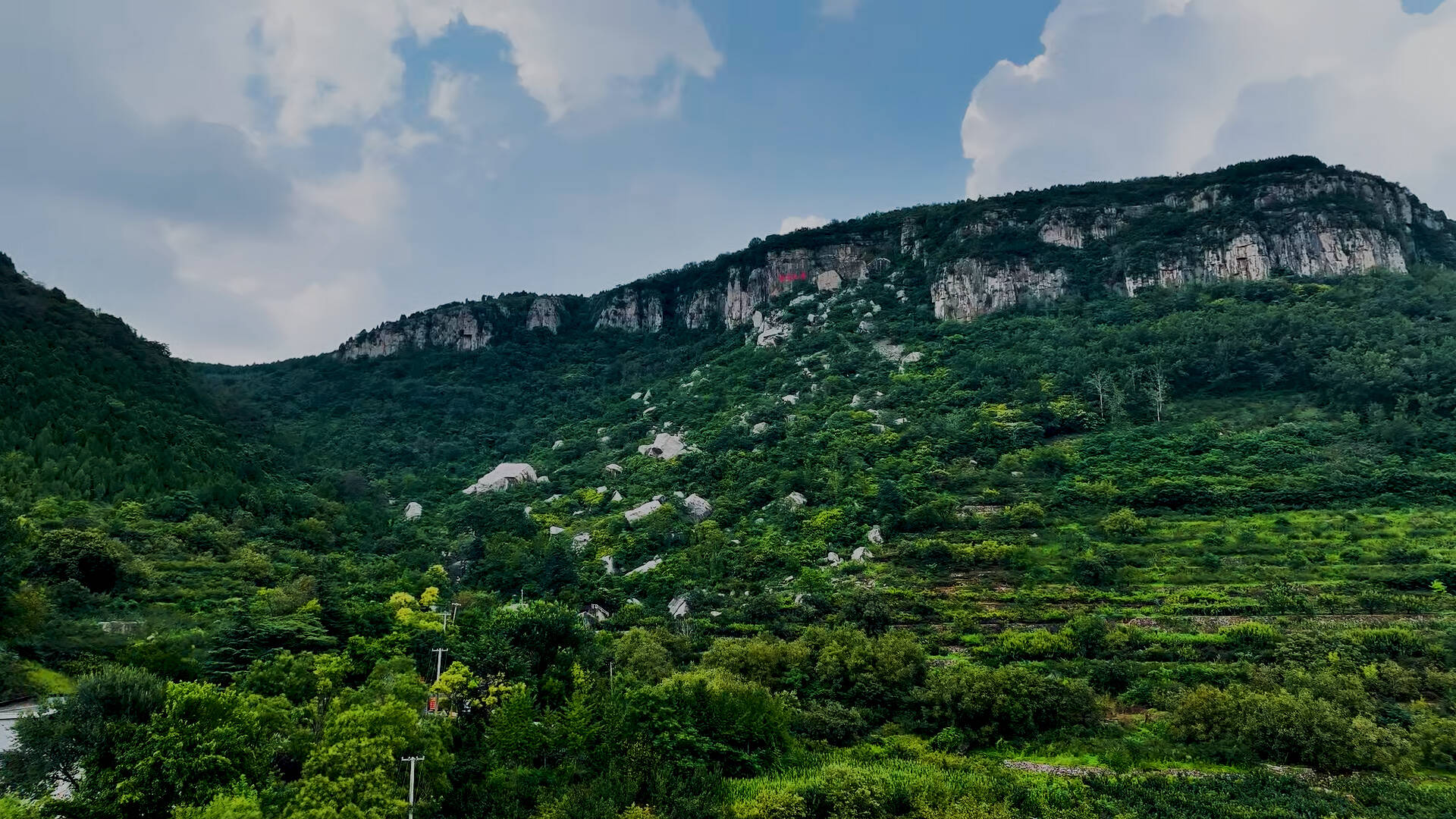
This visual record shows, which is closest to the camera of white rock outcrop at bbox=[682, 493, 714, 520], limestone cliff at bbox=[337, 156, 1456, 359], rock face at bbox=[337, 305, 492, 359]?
white rock outcrop at bbox=[682, 493, 714, 520]

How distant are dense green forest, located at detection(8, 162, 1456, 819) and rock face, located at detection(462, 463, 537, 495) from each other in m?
1.72

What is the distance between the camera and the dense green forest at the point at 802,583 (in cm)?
1898

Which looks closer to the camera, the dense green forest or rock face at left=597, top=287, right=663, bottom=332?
the dense green forest

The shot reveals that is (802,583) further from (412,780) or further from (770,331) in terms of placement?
(770,331)

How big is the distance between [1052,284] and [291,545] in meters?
78.2

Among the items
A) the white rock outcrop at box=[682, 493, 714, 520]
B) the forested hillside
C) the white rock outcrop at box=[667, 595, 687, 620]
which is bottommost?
the white rock outcrop at box=[667, 595, 687, 620]

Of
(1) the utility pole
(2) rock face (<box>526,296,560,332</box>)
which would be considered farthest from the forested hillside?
(2) rock face (<box>526,296,560,332</box>)

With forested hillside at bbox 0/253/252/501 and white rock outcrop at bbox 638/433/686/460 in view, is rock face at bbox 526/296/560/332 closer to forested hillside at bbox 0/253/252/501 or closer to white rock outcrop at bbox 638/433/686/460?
white rock outcrop at bbox 638/433/686/460

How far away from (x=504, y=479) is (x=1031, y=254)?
6461 cm

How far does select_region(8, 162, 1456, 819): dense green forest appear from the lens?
19.0 meters

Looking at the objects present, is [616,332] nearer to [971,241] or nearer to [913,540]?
[971,241]

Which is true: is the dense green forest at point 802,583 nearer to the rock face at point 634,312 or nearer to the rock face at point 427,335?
the rock face at point 427,335

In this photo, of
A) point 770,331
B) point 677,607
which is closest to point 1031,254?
point 770,331

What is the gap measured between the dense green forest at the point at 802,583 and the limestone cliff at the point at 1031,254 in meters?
5.70
